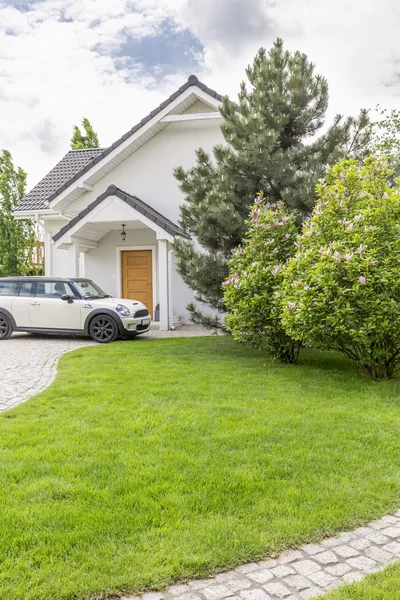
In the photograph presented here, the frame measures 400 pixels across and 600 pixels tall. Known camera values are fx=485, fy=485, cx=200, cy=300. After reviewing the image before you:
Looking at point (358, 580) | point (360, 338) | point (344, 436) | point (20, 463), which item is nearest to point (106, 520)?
point (20, 463)

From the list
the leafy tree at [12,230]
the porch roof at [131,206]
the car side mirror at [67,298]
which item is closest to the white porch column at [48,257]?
the porch roof at [131,206]

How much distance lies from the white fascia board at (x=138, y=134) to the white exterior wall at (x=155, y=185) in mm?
738

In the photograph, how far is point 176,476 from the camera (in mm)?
3734

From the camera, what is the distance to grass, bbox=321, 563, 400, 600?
2.44m

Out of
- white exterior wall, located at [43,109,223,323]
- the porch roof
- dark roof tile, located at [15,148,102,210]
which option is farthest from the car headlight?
dark roof tile, located at [15,148,102,210]

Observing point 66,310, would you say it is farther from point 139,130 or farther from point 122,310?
point 139,130

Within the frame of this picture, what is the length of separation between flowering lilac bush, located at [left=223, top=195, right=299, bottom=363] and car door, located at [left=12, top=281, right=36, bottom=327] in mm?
5882

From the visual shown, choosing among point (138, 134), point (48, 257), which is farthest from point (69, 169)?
point (138, 134)

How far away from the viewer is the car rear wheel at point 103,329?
11.4 m

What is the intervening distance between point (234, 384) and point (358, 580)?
4.35m

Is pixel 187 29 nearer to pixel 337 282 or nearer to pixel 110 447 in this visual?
pixel 337 282

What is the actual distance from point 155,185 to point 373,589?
46.9ft

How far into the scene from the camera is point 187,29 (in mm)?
14227

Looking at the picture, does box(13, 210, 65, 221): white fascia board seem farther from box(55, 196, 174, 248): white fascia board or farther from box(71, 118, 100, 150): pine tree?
box(71, 118, 100, 150): pine tree
